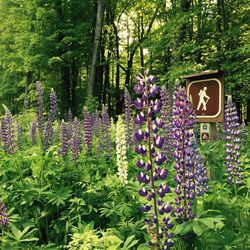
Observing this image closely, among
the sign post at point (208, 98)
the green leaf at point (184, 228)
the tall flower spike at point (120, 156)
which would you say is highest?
the sign post at point (208, 98)

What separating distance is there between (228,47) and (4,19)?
15312 millimetres

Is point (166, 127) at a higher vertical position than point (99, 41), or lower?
lower

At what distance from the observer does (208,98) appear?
4.68 meters

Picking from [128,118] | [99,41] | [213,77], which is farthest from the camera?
[99,41]

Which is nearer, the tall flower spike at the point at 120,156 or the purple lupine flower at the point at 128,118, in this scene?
the tall flower spike at the point at 120,156

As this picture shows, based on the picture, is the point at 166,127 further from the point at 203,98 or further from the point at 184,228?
the point at 184,228

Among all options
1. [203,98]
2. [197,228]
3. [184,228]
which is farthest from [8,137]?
[197,228]

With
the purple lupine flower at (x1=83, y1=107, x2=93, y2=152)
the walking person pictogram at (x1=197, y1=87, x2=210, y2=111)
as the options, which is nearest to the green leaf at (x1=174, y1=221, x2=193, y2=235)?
the walking person pictogram at (x1=197, y1=87, x2=210, y2=111)

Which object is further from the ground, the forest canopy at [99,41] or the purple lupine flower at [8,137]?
the forest canopy at [99,41]

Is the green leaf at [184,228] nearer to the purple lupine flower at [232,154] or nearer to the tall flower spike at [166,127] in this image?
the purple lupine flower at [232,154]

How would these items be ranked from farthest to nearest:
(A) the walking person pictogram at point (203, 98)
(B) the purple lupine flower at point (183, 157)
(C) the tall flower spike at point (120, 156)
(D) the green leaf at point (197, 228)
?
(A) the walking person pictogram at point (203, 98), (C) the tall flower spike at point (120, 156), (B) the purple lupine flower at point (183, 157), (D) the green leaf at point (197, 228)

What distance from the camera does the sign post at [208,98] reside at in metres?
4.54

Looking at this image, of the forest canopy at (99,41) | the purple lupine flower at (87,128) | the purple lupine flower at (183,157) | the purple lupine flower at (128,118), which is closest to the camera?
the purple lupine flower at (183,157)

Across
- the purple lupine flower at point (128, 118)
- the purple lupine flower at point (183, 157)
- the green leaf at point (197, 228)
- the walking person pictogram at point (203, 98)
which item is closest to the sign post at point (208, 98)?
the walking person pictogram at point (203, 98)
